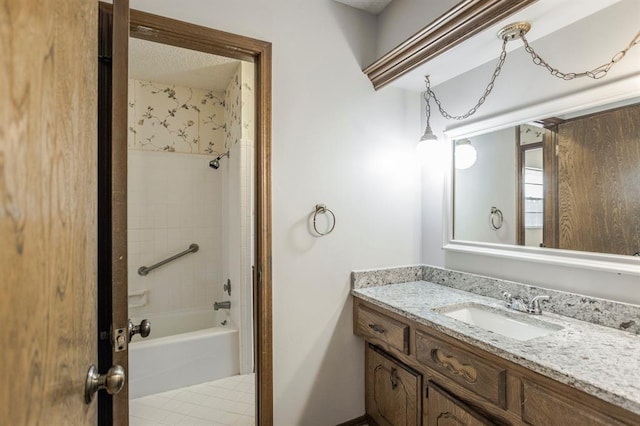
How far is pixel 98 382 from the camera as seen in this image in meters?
0.72

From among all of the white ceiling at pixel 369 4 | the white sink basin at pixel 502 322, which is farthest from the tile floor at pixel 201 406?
the white ceiling at pixel 369 4

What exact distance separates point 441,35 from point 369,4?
2.02 ft

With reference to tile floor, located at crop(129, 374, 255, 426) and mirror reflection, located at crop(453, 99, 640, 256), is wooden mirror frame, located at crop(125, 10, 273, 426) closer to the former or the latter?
tile floor, located at crop(129, 374, 255, 426)

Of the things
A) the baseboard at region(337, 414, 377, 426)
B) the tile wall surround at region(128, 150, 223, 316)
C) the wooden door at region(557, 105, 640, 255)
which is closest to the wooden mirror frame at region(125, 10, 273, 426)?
the baseboard at region(337, 414, 377, 426)

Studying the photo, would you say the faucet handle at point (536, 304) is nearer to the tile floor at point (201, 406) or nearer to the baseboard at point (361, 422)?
the baseboard at point (361, 422)

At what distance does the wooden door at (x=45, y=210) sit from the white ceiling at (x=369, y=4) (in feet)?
5.18

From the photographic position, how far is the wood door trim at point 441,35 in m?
1.30

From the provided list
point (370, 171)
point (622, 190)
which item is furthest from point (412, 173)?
point (622, 190)

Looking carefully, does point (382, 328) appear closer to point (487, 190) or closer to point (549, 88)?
point (487, 190)

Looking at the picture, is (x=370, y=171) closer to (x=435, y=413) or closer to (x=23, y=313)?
(x=435, y=413)

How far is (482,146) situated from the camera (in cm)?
182

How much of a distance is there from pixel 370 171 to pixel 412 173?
1.12ft

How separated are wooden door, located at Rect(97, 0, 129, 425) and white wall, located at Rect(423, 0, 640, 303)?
1.69 m

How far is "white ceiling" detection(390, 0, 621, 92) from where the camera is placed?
49.6 inches
